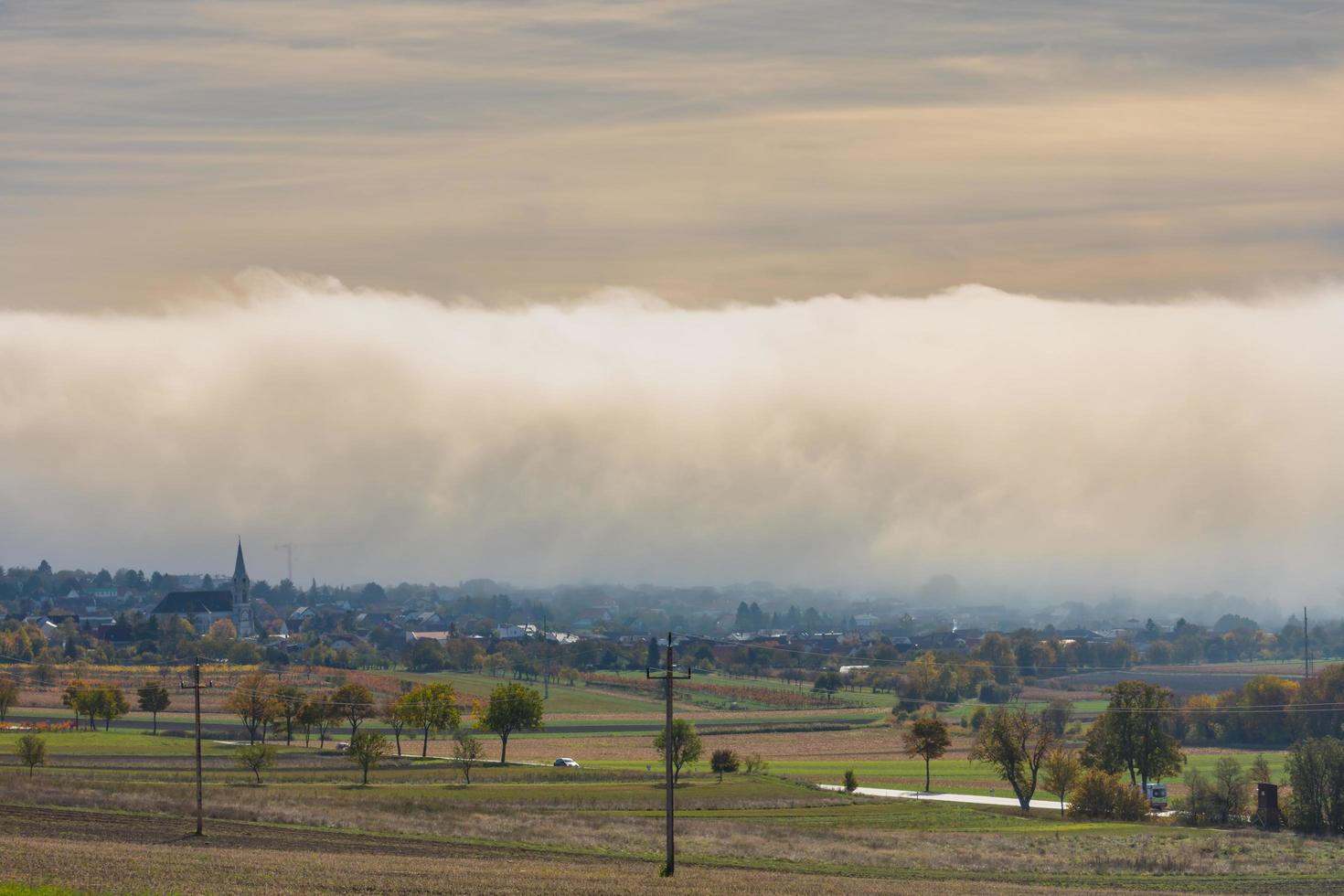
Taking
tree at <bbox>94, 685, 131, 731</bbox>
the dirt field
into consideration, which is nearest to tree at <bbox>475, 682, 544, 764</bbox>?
tree at <bbox>94, 685, 131, 731</bbox>

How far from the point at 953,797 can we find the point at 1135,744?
69.1ft

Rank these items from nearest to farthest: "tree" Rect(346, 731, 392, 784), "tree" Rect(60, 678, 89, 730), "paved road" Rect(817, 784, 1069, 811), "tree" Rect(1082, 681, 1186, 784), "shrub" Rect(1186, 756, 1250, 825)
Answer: "shrub" Rect(1186, 756, 1250, 825) → "tree" Rect(346, 731, 392, 784) → "paved road" Rect(817, 784, 1069, 811) → "tree" Rect(1082, 681, 1186, 784) → "tree" Rect(60, 678, 89, 730)

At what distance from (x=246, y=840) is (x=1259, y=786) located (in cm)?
7330

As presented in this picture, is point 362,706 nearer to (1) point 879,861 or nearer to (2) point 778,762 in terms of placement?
(2) point 778,762

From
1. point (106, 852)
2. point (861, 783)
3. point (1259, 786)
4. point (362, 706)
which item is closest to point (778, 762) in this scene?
point (861, 783)

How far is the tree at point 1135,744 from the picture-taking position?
13900 centimetres

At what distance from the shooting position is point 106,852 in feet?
227

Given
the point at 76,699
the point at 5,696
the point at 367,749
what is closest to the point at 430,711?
the point at 367,749

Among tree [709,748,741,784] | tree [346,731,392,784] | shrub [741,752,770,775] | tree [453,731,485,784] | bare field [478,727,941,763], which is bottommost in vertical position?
bare field [478,727,941,763]

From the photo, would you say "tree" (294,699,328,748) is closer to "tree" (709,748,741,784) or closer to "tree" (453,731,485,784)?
→ "tree" (453,731,485,784)

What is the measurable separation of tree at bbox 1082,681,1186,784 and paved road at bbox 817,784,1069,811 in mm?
8451

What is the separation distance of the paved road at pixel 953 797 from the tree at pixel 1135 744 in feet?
27.7

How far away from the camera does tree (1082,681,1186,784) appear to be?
139m

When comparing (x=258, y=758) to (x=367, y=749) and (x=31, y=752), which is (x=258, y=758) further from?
(x=31, y=752)
